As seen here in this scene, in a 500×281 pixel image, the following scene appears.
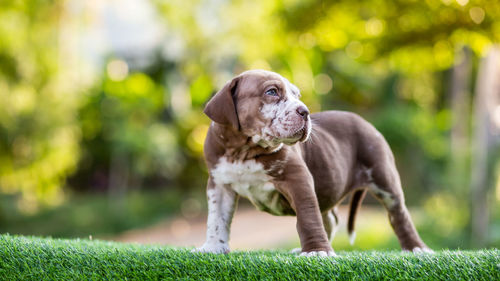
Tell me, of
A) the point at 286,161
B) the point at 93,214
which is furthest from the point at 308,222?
the point at 93,214

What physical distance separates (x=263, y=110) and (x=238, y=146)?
283mm

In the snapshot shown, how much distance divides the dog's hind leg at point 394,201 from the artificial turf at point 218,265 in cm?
63

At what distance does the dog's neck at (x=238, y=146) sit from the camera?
297 cm

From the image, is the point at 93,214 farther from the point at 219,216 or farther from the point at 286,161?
the point at 286,161

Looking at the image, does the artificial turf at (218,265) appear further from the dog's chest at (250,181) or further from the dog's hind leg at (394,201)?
the dog's hind leg at (394,201)

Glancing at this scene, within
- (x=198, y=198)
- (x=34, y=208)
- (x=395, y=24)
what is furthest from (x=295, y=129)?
(x=198, y=198)

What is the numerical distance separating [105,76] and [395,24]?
9951 millimetres

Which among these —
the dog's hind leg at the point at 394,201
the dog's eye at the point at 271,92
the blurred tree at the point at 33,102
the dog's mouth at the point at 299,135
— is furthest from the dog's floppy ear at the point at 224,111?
the blurred tree at the point at 33,102

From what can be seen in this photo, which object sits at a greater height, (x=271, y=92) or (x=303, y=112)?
(x=271, y=92)

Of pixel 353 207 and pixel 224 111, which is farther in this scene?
pixel 353 207

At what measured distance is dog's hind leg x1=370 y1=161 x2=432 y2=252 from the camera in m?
3.46

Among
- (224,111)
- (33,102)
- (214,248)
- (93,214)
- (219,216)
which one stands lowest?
(93,214)

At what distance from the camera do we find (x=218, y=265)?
107 inches

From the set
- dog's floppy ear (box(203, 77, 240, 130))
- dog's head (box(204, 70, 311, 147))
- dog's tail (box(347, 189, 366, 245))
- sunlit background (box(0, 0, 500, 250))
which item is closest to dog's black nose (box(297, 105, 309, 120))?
dog's head (box(204, 70, 311, 147))
